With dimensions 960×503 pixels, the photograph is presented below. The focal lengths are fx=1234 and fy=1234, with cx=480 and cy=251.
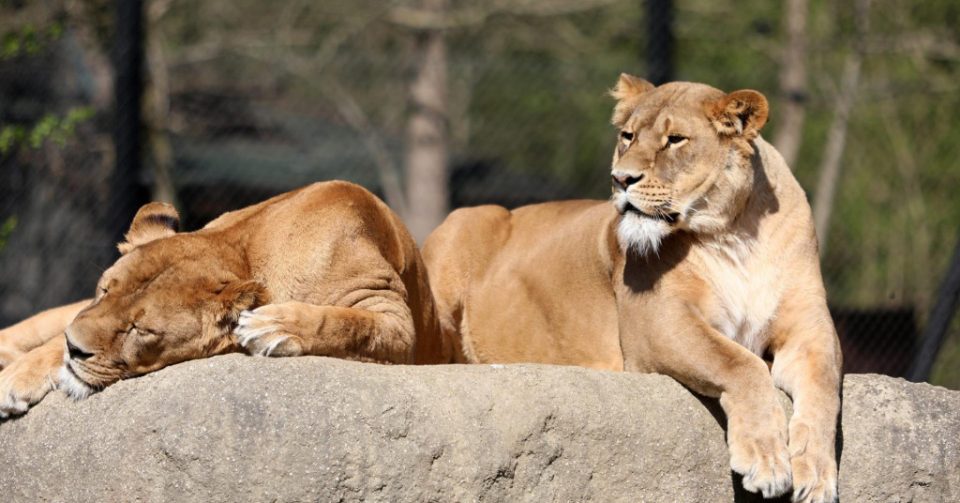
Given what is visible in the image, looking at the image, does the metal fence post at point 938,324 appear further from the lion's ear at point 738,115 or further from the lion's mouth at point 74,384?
the lion's mouth at point 74,384

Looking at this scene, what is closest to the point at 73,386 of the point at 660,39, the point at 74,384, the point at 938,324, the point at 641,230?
the point at 74,384

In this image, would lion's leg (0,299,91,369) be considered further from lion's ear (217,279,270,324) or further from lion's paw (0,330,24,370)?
lion's ear (217,279,270,324)

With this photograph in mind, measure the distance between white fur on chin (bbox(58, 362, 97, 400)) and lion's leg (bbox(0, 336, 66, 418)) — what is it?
3.5 inches

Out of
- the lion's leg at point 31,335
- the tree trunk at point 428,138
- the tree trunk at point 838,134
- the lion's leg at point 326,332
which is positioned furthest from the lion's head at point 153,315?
the tree trunk at point 428,138

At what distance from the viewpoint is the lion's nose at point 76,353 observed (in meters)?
3.21

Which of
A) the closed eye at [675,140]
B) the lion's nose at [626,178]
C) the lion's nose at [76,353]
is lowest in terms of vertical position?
the lion's nose at [76,353]

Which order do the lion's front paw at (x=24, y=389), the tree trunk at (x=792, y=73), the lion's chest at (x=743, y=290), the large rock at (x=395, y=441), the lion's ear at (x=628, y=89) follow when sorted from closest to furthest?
the large rock at (x=395, y=441)
the lion's front paw at (x=24, y=389)
the lion's chest at (x=743, y=290)
the lion's ear at (x=628, y=89)
the tree trunk at (x=792, y=73)

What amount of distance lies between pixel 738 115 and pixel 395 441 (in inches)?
59.3

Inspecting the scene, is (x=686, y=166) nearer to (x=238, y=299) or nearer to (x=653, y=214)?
(x=653, y=214)

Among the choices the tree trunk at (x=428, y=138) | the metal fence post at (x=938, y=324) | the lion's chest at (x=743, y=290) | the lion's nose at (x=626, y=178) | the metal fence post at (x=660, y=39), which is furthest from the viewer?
the tree trunk at (x=428, y=138)

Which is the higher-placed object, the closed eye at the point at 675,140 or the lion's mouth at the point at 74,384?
the closed eye at the point at 675,140

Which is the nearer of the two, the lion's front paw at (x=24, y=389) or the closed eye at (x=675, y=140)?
the lion's front paw at (x=24, y=389)

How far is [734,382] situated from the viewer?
3.39 metres

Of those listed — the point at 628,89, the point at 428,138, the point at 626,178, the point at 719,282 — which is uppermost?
the point at 628,89
